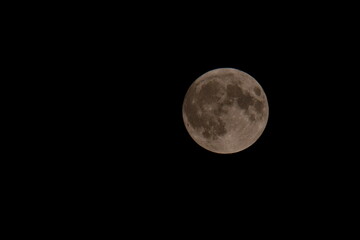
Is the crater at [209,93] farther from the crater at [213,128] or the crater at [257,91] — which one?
the crater at [257,91]

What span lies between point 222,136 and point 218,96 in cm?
65

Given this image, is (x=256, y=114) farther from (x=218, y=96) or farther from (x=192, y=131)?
(x=192, y=131)

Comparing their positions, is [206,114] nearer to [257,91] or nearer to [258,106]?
[258,106]

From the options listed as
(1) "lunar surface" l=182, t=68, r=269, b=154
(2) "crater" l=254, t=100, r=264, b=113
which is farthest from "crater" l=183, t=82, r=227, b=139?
(2) "crater" l=254, t=100, r=264, b=113

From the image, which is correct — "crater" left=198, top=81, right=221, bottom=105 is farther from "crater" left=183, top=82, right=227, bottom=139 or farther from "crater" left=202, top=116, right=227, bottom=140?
"crater" left=202, top=116, right=227, bottom=140

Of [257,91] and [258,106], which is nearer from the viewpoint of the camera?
[258,106]

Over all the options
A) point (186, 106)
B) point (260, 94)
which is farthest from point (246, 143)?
point (186, 106)

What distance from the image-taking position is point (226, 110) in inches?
193

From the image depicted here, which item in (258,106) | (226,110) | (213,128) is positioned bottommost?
(213,128)

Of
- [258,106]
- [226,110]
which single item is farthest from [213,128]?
[258,106]

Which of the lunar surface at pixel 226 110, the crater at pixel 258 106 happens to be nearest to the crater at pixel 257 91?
the lunar surface at pixel 226 110

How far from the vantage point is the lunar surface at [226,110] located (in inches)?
195

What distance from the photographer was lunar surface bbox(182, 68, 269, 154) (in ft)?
16.2

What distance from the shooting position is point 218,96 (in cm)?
496
